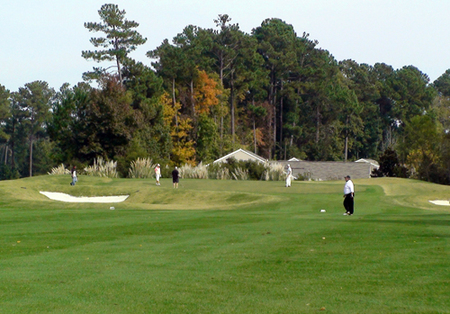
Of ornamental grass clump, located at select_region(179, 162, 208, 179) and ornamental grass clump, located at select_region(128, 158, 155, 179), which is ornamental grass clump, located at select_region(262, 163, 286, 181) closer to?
ornamental grass clump, located at select_region(179, 162, 208, 179)

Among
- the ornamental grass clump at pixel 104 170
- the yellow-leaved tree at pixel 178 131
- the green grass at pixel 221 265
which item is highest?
the yellow-leaved tree at pixel 178 131

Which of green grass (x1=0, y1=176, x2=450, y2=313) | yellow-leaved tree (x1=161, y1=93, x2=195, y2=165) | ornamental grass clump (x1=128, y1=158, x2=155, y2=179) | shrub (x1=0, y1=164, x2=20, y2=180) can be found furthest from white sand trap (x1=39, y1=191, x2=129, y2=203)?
shrub (x1=0, y1=164, x2=20, y2=180)

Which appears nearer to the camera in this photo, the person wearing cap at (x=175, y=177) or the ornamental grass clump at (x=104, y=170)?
the person wearing cap at (x=175, y=177)

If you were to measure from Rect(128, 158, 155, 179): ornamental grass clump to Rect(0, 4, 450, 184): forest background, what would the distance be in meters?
2.09

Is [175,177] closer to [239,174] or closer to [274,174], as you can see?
[239,174]

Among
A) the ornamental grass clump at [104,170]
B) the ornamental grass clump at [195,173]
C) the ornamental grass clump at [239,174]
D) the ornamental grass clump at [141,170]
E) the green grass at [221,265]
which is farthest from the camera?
the ornamental grass clump at [195,173]

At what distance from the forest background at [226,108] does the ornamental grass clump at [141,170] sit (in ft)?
6.86

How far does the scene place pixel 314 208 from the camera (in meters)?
27.3

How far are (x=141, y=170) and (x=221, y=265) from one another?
38.1m

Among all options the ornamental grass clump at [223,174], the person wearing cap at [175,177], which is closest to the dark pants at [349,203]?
the person wearing cap at [175,177]

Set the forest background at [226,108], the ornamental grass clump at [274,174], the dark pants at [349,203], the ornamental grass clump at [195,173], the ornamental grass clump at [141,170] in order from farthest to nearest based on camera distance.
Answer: the forest background at [226,108] → the ornamental grass clump at [195,173] → the ornamental grass clump at [274,174] → the ornamental grass clump at [141,170] → the dark pants at [349,203]

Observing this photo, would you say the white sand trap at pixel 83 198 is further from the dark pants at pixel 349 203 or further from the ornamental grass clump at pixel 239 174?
the dark pants at pixel 349 203

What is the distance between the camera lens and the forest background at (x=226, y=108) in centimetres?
5728

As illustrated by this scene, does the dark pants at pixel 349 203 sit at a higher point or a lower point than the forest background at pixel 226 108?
lower
